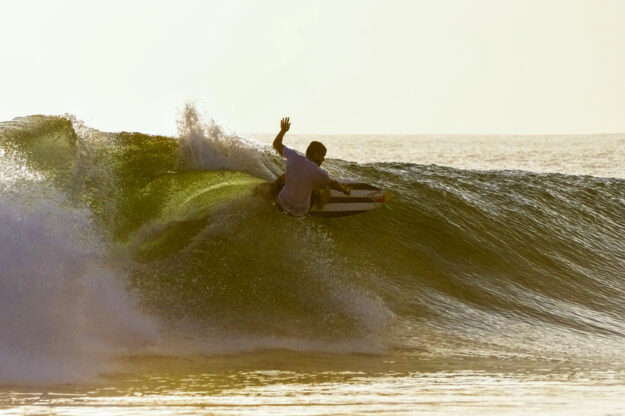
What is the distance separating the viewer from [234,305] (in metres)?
9.83

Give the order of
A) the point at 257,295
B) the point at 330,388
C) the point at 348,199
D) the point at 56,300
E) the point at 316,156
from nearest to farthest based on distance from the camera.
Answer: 1. the point at 330,388
2. the point at 56,300
3. the point at 257,295
4. the point at 316,156
5. the point at 348,199

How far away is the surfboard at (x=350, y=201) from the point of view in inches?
450

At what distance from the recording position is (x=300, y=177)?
1068 centimetres

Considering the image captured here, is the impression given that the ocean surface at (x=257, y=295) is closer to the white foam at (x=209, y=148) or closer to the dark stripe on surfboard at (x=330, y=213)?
the white foam at (x=209, y=148)

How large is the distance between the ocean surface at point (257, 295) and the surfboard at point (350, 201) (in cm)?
24

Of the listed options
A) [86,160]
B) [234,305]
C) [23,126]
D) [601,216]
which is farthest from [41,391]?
[601,216]

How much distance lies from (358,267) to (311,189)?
1.25 meters

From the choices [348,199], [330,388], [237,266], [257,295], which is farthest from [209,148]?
[330,388]

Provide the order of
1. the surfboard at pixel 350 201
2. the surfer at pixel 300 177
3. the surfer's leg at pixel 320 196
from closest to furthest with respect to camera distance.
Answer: the surfer at pixel 300 177, the surfer's leg at pixel 320 196, the surfboard at pixel 350 201

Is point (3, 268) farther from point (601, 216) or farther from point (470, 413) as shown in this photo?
point (601, 216)

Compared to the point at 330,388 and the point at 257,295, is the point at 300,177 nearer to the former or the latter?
the point at 257,295

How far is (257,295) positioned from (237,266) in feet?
1.73

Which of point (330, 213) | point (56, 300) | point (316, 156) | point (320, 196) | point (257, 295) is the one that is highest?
point (316, 156)

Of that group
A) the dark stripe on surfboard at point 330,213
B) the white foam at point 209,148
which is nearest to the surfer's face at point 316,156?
the dark stripe on surfboard at point 330,213
